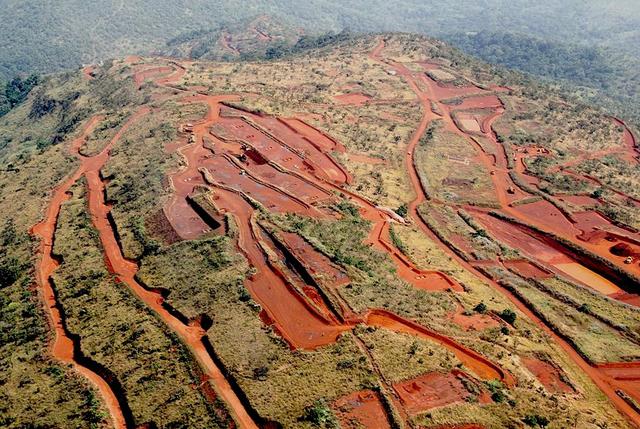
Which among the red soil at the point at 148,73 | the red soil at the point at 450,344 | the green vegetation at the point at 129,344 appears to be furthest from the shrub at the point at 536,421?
the red soil at the point at 148,73

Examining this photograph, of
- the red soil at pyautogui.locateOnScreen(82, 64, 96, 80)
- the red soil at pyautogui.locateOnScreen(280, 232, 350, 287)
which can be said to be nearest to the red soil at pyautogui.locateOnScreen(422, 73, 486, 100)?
the red soil at pyautogui.locateOnScreen(280, 232, 350, 287)

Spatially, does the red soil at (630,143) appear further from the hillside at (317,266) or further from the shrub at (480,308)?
the shrub at (480,308)

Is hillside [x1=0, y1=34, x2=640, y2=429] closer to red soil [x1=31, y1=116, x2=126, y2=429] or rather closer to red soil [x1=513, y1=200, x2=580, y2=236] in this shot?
red soil [x1=31, y1=116, x2=126, y2=429]

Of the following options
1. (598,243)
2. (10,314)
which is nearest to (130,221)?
(10,314)

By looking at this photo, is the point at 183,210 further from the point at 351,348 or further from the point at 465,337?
the point at 465,337

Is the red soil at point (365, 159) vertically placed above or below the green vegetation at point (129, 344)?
above

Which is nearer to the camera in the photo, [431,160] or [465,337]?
[465,337]

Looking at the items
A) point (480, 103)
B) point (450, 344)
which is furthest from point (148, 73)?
point (450, 344)

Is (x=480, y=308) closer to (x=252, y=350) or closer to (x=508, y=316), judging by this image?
(x=508, y=316)
